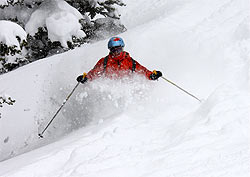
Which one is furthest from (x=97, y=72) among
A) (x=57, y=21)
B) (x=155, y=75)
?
(x=57, y=21)

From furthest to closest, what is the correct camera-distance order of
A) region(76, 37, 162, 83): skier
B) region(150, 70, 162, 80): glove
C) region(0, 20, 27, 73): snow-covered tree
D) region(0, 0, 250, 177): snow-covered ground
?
region(76, 37, 162, 83): skier → region(150, 70, 162, 80): glove → region(0, 20, 27, 73): snow-covered tree → region(0, 0, 250, 177): snow-covered ground

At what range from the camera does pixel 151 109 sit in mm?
6559

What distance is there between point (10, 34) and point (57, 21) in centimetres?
335

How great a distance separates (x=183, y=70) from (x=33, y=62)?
539 cm

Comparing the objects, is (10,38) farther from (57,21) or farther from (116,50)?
(57,21)

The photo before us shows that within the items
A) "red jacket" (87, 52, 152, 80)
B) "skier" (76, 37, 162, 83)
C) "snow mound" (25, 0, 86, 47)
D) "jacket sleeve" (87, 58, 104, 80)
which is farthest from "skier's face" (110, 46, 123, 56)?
"snow mound" (25, 0, 86, 47)

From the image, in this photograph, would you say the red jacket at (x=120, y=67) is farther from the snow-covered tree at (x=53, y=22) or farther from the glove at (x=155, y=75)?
the snow-covered tree at (x=53, y=22)

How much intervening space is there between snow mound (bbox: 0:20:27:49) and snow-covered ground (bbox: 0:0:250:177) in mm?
2212

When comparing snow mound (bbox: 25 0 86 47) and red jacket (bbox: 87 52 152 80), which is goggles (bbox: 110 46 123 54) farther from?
snow mound (bbox: 25 0 86 47)

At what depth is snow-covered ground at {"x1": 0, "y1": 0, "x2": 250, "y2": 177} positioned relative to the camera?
4.03m

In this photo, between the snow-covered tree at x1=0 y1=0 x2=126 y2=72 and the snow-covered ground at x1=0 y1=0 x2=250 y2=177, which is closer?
the snow-covered ground at x1=0 y1=0 x2=250 y2=177

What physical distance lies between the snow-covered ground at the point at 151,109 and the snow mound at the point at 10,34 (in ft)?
7.26

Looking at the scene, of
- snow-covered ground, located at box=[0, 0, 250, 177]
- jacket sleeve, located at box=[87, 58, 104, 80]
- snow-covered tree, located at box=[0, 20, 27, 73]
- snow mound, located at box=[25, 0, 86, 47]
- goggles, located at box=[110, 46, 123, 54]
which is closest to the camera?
snow-covered ground, located at box=[0, 0, 250, 177]

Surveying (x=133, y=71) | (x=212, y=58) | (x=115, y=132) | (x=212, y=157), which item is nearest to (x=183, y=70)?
(x=212, y=58)
